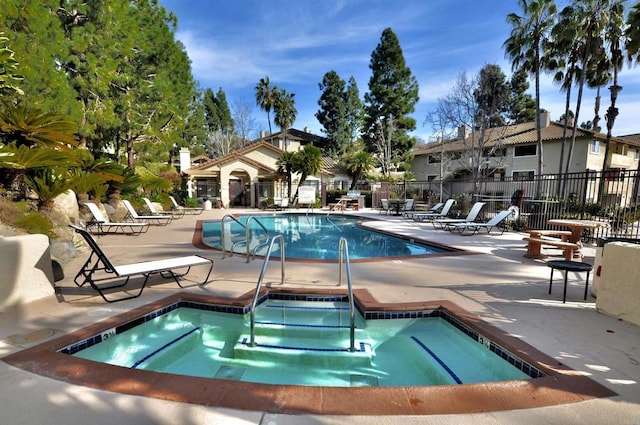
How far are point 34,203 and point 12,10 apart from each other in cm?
480

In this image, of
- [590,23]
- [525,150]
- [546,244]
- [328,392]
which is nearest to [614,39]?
[590,23]

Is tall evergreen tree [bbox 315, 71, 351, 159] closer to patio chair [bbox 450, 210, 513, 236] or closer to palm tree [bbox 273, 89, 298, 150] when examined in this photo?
palm tree [bbox 273, 89, 298, 150]

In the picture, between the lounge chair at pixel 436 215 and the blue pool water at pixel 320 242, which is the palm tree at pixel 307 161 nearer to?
the blue pool water at pixel 320 242

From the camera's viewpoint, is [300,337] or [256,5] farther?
[256,5]

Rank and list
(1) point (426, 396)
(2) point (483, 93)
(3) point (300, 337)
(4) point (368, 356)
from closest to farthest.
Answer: (1) point (426, 396), (4) point (368, 356), (3) point (300, 337), (2) point (483, 93)

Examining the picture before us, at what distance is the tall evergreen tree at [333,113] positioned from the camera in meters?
43.5

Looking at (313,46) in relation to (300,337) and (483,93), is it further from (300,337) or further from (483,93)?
(300,337)

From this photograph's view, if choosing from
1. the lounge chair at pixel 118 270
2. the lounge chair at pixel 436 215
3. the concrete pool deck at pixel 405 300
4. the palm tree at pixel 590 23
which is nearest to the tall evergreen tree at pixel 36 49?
the concrete pool deck at pixel 405 300

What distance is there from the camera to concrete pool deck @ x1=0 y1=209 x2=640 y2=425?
2035 mm

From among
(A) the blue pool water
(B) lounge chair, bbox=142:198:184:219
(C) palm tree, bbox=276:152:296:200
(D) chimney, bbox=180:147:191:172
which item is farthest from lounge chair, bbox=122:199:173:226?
(D) chimney, bbox=180:147:191:172

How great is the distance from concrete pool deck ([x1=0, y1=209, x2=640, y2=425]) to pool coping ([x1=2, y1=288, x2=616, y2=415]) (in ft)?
0.22

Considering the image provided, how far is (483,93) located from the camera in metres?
20.4

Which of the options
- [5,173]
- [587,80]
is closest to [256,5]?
[5,173]

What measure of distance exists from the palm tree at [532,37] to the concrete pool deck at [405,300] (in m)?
14.9
